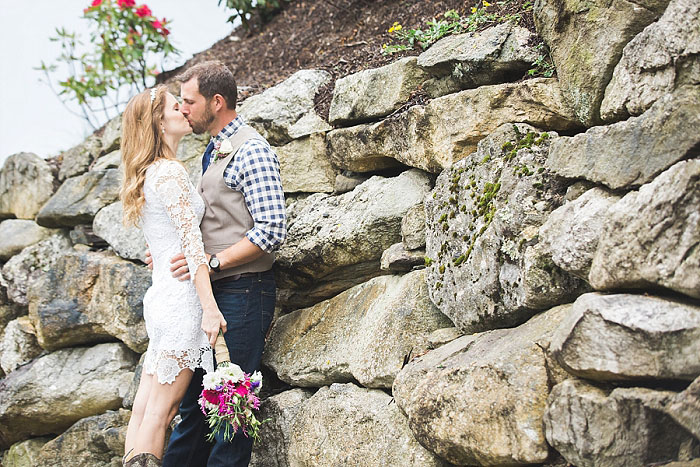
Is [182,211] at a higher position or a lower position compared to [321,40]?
lower

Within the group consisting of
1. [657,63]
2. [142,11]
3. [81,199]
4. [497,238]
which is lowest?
[497,238]

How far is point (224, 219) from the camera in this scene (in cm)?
388

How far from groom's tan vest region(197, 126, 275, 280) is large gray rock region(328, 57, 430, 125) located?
93 cm

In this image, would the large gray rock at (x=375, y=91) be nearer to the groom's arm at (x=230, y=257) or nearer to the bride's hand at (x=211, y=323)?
the groom's arm at (x=230, y=257)

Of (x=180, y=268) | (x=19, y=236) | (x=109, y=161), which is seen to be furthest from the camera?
(x=19, y=236)

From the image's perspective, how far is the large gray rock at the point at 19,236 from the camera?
681 centimetres

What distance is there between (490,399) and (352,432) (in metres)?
1.02

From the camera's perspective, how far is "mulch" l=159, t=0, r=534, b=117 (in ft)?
17.5

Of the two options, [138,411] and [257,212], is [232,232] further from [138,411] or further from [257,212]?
[138,411]

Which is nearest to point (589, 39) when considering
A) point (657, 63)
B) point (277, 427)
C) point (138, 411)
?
point (657, 63)

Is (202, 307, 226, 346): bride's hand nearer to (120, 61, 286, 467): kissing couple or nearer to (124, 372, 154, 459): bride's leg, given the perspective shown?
(120, 61, 286, 467): kissing couple

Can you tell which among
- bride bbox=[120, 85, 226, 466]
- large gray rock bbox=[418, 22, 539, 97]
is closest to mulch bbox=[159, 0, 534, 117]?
large gray rock bbox=[418, 22, 539, 97]

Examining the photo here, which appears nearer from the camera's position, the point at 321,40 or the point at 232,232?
the point at 232,232

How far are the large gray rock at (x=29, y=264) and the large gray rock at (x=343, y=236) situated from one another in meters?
3.02
